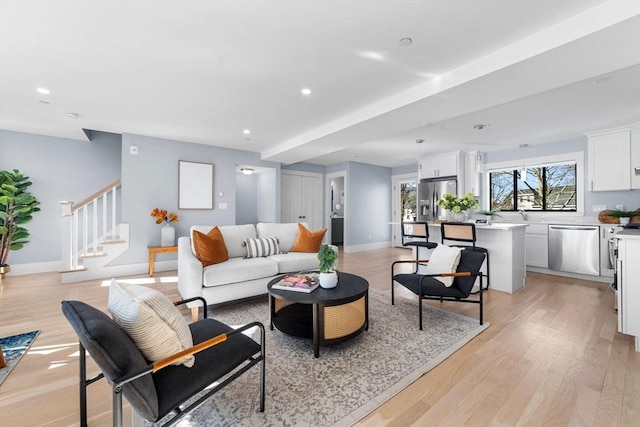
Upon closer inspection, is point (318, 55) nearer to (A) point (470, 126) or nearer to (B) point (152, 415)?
(B) point (152, 415)

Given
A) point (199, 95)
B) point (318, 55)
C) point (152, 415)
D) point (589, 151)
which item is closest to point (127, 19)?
point (199, 95)

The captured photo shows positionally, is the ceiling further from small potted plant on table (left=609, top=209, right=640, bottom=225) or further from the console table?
the console table

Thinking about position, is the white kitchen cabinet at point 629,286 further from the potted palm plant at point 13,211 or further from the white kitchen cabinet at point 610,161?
the potted palm plant at point 13,211

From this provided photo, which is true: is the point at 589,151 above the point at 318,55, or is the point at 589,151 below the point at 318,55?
below

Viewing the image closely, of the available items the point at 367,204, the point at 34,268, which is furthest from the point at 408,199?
the point at 34,268

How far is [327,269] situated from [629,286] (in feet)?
8.28

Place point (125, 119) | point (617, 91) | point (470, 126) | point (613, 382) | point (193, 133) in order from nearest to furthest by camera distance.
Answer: point (613, 382)
point (617, 91)
point (125, 119)
point (470, 126)
point (193, 133)

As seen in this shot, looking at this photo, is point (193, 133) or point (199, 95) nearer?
point (199, 95)

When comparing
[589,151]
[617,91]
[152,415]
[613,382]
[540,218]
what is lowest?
[613,382]

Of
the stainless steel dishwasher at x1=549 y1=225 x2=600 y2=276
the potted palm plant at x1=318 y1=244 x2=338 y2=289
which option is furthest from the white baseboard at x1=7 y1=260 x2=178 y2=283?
the stainless steel dishwasher at x1=549 y1=225 x2=600 y2=276

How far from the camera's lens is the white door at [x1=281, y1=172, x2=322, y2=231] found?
A: 731 cm

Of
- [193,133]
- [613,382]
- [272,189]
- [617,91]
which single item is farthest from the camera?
[272,189]

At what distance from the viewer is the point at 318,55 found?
237 cm

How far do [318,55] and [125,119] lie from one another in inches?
132
